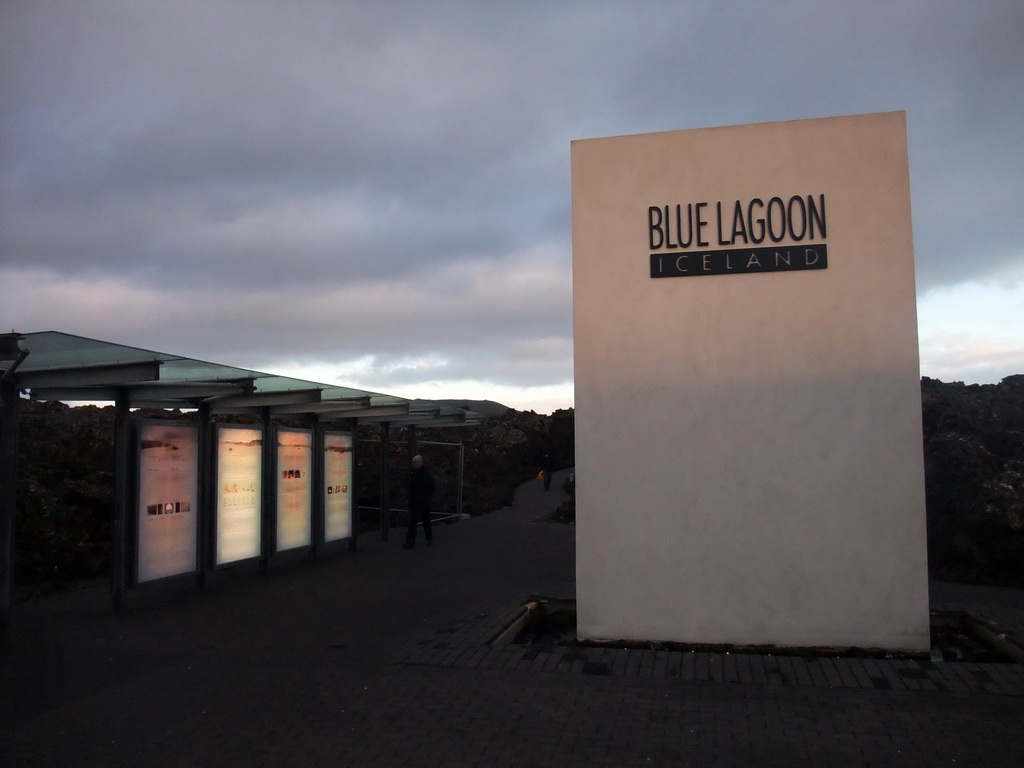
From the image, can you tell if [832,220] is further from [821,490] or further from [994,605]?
[994,605]

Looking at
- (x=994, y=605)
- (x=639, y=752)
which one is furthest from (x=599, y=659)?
(x=994, y=605)

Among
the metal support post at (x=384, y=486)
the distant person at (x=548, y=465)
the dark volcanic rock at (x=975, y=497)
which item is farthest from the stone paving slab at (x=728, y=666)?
the distant person at (x=548, y=465)

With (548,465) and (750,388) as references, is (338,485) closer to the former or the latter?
(750,388)

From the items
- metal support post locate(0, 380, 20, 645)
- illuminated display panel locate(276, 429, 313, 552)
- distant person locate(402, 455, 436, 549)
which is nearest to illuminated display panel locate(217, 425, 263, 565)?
illuminated display panel locate(276, 429, 313, 552)

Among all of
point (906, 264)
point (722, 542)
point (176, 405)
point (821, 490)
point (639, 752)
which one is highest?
Answer: point (906, 264)

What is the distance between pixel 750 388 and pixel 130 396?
6.42 meters

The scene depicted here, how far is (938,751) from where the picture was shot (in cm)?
473

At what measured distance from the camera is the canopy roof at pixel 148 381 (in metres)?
7.53

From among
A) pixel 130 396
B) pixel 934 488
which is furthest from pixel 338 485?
pixel 934 488

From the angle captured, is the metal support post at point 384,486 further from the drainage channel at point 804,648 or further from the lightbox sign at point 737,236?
the lightbox sign at point 737,236

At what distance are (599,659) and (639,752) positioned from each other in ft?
6.50

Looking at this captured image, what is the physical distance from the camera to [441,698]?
5.76m

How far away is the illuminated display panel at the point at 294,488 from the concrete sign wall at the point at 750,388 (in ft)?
20.0

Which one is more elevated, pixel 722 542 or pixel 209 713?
pixel 722 542
